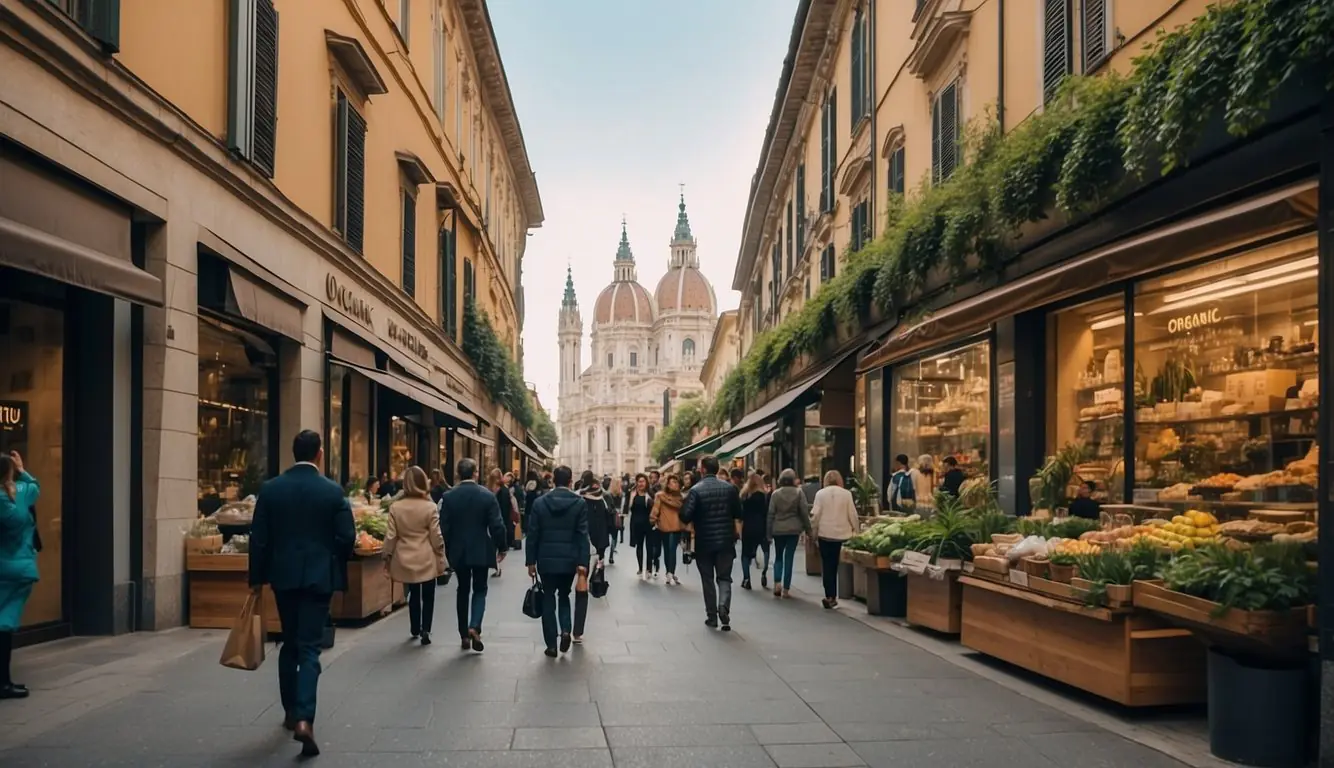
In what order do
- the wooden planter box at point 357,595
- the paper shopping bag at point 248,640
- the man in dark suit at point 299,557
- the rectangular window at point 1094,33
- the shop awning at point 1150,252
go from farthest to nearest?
the wooden planter box at point 357,595 → the rectangular window at point 1094,33 → the shop awning at point 1150,252 → the man in dark suit at point 299,557 → the paper shopping bag at point 248,640

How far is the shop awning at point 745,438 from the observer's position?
77.8ft

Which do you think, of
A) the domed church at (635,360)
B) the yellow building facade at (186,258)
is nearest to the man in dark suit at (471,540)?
the yellow building facade at (186,258)

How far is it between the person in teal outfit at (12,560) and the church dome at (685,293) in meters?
168

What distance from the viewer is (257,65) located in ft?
44.5

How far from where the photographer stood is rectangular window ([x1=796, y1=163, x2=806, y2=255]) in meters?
31.3

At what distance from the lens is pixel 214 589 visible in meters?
11.2

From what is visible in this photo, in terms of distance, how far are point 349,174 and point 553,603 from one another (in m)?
10.2

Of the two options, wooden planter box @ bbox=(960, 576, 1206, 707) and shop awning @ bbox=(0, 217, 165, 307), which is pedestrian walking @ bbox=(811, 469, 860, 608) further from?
shop awning @ bbox=(0, 217, 165, 307)

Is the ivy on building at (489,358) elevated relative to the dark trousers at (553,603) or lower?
elevated

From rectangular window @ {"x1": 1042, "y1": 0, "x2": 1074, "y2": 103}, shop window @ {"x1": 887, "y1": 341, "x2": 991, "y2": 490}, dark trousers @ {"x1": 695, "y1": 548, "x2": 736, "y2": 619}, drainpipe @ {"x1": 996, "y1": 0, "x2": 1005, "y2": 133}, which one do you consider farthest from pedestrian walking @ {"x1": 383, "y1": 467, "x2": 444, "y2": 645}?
drainpipe @ {"x1": 996, "y1": 0, "x2": 1005, "y2": 133}

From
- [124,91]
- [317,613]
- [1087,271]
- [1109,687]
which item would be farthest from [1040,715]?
[124,91]

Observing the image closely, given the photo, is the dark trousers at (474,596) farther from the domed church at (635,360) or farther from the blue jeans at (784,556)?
the domed church at (635,360)

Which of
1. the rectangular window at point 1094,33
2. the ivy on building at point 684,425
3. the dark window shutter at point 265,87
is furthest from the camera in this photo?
the ivy on building at point 684,425

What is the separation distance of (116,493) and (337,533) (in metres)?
4.73
